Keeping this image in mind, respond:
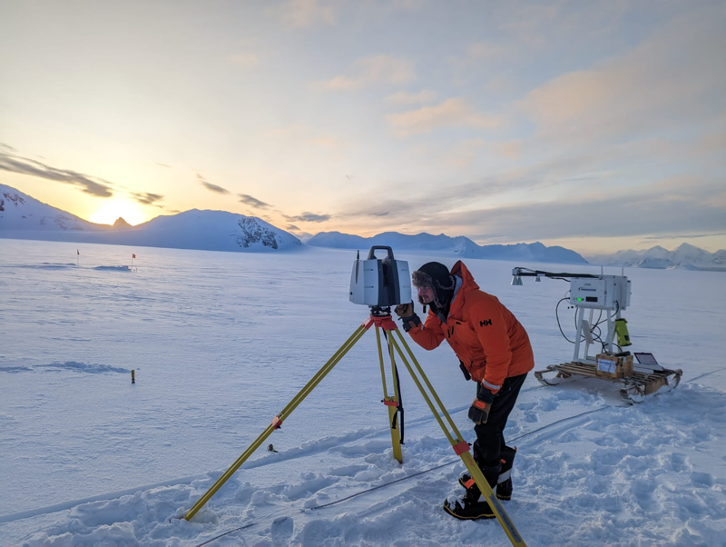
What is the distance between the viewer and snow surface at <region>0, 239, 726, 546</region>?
2.65 metres

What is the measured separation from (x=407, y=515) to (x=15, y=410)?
437 cm

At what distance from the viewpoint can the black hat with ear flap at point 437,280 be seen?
2811 mm

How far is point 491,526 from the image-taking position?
106 inches

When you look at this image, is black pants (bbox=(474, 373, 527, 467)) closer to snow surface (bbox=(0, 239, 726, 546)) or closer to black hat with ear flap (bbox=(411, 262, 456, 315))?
snow surface (bbox=(0, 239, 726, 546))

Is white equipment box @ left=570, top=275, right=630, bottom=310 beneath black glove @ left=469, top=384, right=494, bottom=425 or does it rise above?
above

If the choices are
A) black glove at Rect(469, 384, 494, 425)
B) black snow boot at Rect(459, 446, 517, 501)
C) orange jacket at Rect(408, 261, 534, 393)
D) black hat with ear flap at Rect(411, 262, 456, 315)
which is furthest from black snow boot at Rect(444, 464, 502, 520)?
black hat with ear flap at Rect(411, 262, 456, 315)

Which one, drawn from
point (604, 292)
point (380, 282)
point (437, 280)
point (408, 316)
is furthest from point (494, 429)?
point (604, 292)

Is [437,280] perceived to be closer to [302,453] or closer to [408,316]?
[408,316]

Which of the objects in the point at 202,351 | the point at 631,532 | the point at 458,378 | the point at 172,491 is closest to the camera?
the point at 631,532

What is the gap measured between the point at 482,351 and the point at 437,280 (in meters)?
0.63

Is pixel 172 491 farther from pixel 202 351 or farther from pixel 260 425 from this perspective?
pixel 202 351

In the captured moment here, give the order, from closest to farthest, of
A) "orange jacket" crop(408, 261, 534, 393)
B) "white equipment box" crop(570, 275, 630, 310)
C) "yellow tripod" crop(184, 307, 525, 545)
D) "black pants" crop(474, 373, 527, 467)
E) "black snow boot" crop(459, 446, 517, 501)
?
"yellow tripod" crop(184, 307, 525, 545) → "orange jacket" crop(408, 261, 534, 393) → "black pants" crop(474, 373, 527, 467) → "black snow boot" crop(459, 446, 517, 501) → "white equipment box" crop(570, 275, 630, 310)

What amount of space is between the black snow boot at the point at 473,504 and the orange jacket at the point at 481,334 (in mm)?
671

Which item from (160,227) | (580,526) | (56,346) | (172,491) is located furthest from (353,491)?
(160,227)
